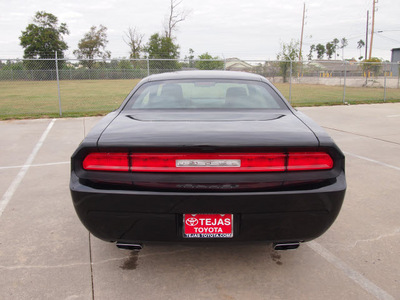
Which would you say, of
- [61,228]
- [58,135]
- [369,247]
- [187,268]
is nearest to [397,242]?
[369,247]

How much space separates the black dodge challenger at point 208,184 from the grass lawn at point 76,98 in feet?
32.0

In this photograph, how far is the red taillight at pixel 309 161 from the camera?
2.07 m

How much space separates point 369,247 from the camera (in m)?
2.79

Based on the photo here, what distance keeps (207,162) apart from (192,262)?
3.16 ft

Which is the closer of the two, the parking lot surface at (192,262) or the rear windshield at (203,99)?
the parking lot surface at (192,262)

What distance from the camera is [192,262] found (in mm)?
2578

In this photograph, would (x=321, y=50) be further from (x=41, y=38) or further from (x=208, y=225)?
(x=208, y=225)

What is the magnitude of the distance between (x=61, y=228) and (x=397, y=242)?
2959mm

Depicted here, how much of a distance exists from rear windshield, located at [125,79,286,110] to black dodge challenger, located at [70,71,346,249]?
0.83 meters

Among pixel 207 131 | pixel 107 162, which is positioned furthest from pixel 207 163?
pixel 107 162

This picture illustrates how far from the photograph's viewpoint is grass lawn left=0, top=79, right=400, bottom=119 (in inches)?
484

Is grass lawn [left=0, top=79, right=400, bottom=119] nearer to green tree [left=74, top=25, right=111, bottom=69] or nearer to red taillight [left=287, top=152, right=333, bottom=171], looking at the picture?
red taillight [left=287, top=152, right=333, bottom=171]

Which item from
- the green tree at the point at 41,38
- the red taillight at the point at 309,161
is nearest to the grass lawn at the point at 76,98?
the red taillight at the point at 309,161

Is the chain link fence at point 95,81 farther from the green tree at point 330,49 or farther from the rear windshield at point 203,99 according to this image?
the green tree at point 330,49
